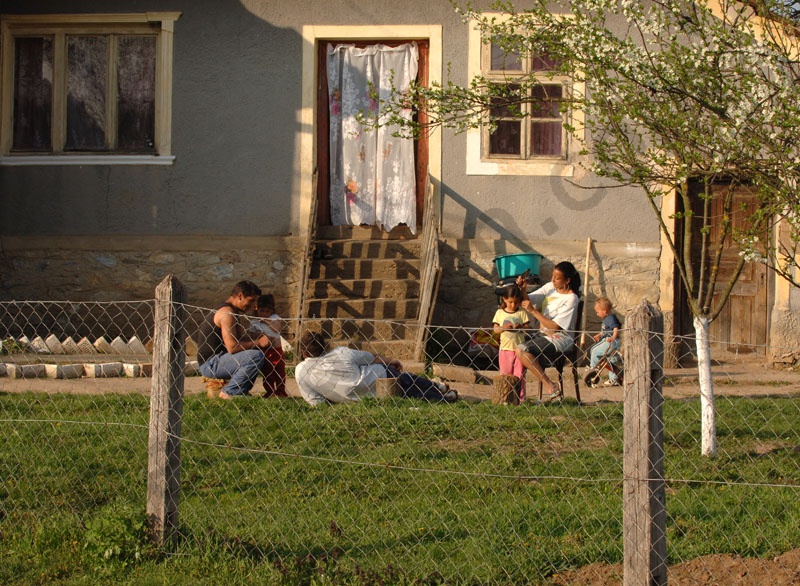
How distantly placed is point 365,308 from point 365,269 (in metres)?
0.59

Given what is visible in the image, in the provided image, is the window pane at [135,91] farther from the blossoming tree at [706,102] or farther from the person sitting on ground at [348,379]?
the blossoming tree at [706,102]

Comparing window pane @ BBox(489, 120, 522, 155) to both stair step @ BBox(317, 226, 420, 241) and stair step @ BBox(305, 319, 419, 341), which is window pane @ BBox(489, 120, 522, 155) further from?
stair step @ BBox(305, 319, 419, 341)

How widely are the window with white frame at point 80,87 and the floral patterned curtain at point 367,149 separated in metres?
2.08

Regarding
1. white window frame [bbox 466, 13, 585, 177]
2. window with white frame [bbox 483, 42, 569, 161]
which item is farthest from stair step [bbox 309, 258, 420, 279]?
window with white frame [bbox 483, 42, 569, 161]

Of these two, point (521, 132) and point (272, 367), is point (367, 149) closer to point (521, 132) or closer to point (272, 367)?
point (521, 132)

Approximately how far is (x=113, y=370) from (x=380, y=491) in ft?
13.9

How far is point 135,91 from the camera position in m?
12.5

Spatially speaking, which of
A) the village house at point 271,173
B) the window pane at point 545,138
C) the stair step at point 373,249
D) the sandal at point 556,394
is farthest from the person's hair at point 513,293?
the window pane at point 545,138

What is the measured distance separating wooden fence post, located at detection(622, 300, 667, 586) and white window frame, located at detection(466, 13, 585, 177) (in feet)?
26.1

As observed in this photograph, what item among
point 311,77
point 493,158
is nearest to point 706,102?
point 493,158

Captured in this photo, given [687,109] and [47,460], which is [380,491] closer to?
[47,460]

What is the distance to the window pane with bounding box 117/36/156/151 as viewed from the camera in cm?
1245

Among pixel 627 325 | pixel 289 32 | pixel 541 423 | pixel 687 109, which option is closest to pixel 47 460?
pixel 541 423

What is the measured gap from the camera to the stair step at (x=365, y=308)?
11477 mm
